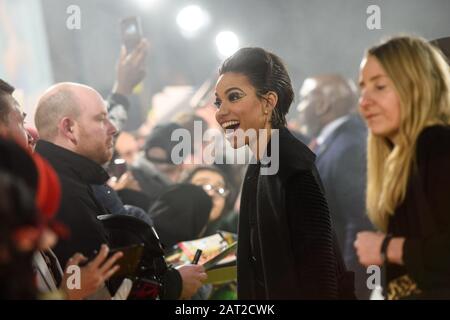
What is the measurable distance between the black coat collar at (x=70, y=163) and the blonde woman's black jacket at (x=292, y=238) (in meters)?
0.60

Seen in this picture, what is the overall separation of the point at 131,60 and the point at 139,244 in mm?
1568

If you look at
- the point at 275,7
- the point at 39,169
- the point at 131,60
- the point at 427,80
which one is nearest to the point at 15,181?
the point at 39,169

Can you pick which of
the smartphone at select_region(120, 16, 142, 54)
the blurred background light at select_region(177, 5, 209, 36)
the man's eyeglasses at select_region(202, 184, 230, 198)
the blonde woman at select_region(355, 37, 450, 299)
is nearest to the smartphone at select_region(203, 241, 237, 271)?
the blonde woman at select_region(355, 37, 450, 299)

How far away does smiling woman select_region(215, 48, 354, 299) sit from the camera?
210cm

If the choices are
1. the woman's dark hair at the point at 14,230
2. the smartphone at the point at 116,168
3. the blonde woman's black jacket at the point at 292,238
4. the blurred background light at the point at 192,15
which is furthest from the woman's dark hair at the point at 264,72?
the blurred background light at the point at 192,15

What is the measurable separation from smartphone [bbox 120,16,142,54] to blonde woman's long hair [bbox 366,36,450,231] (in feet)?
6.56

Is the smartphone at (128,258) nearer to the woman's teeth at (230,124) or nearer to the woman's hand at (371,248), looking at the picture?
the woman's teeth at (230,124)

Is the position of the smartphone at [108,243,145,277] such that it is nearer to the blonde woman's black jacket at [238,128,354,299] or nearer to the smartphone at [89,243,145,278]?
the smartphone at [89,243,145,278]

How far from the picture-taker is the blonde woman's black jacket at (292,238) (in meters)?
2.09

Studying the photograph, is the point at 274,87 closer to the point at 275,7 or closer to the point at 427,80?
the point at 427,80

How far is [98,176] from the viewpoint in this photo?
2.41 m
